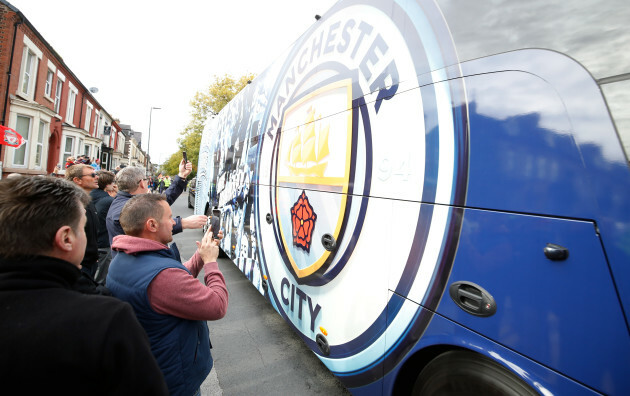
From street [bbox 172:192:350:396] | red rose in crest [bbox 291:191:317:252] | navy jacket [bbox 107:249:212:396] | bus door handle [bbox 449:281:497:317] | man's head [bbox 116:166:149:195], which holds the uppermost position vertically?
man's head [bbox 116:166:149:195]

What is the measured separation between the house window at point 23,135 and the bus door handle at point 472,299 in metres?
18.9

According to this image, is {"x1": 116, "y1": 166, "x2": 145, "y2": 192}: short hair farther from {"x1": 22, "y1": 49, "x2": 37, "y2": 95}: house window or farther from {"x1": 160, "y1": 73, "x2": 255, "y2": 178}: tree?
{"x1": 160, "y1": 73, "x2": 255, "y2": 178}: tree

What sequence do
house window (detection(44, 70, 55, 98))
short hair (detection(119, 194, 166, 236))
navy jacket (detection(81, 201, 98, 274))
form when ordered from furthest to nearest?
house window (detection(44, 70, 55, 98)) → navy jacket (detection(81, 201, 98, 274)) → short hair (detection(119, 194, 166, 236))

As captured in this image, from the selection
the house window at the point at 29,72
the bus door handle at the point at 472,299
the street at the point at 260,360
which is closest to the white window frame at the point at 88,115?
the house window at the point at 29,72

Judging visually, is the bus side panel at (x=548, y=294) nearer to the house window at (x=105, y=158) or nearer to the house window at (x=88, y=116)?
the house window at (x=88, y=116)

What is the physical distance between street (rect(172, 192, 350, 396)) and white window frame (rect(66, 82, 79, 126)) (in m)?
23.3

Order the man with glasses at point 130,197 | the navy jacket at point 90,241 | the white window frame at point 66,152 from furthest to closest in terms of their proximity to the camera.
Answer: the white window frame at point 66,152
the navy jacket at point 90,241
the man with glasses at point 130,197

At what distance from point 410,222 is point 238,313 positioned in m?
3.33

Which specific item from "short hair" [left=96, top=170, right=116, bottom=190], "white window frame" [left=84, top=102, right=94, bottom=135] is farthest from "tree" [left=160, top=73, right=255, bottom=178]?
"short hair" [left=96, top=170, right=116, bottom=190]

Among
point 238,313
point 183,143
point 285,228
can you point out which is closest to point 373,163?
point 285,228

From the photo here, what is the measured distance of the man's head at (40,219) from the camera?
0.89 m

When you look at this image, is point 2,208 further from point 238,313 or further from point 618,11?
point 238,313

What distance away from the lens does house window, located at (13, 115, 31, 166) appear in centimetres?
1396

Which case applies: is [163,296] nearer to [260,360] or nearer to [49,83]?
[260,360]
